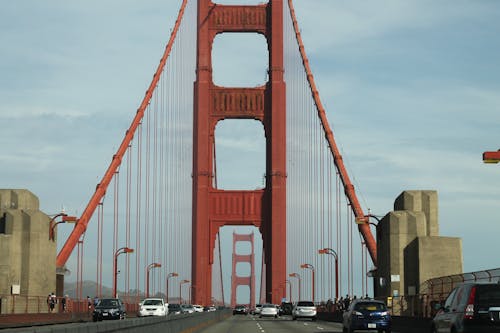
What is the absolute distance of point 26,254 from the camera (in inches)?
2313

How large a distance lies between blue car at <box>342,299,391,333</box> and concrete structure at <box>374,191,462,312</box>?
2140cm

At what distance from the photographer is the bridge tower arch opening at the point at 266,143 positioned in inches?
3644

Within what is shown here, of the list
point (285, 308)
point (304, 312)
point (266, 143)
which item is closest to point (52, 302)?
point (304, 312)

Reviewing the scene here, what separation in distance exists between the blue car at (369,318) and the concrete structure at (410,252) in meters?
21.4

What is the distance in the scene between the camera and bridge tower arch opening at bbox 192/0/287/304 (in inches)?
3644

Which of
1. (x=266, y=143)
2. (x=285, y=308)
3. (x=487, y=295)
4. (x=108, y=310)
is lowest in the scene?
(x=285, y=308)

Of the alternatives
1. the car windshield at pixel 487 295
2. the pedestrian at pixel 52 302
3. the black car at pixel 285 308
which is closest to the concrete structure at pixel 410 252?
the pedestrian at pixel 52 302

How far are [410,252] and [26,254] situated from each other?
22.8m

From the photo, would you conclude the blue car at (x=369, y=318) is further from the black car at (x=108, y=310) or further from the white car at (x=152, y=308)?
the white car at (x=152, y=308)

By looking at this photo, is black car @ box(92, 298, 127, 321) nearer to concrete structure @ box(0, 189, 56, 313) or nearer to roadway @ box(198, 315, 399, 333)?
roadway @ box(198, 315, 399, 333)

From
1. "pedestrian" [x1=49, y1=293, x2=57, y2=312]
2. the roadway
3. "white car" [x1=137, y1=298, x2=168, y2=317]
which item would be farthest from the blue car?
"pedestrian" [x1=49, y1=293, x2=57, y2=312]

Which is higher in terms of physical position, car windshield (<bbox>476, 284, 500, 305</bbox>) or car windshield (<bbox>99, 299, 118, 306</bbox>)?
car windshield (<bbox>476, 284, 500, 305</bbox>)

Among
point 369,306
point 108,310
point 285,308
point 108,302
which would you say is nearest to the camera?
point 369,306

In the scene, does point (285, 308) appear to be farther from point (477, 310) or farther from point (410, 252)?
point (477, 310)
